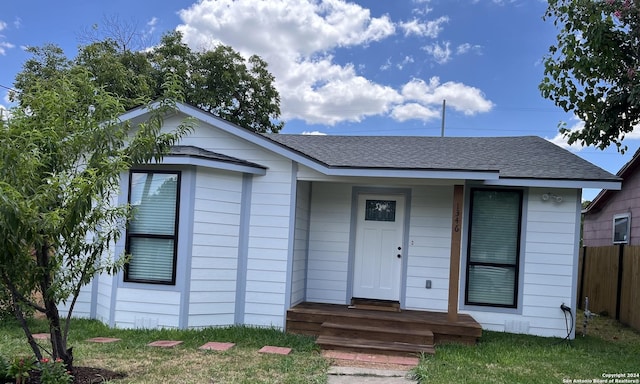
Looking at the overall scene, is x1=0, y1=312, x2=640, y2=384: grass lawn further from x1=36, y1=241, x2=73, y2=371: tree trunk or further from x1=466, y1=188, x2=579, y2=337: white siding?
x1=36, y1=241, x2=73, y2=371: tree trunk

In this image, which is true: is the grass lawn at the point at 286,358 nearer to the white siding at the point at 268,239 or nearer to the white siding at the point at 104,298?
the white siding at the point at 104,298

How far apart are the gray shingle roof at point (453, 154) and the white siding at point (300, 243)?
71 centimetres

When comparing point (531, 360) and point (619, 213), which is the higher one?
point (619, 213)

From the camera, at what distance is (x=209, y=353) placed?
574cm

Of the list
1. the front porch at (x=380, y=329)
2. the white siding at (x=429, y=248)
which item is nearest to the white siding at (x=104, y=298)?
the front porch at (x=380, y=329)

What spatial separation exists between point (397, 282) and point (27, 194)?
19.2 ft

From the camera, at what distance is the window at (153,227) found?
6832mm

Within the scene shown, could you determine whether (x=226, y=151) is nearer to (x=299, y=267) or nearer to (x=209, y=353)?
(x=299, y=267)

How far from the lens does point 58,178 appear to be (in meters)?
3.61

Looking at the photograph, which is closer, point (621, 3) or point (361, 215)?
point (621, 3)

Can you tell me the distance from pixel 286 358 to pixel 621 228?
349 inches

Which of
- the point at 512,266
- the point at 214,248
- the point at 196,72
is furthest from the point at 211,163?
the point at 196,72

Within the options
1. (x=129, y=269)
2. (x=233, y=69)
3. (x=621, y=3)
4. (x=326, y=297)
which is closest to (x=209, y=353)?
(x=129, y=269)

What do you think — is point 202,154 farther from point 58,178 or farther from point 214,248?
point 58,178
